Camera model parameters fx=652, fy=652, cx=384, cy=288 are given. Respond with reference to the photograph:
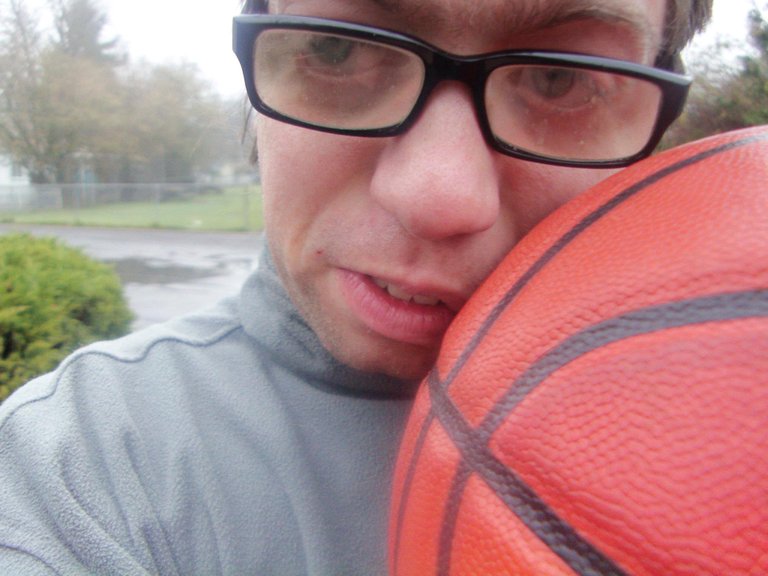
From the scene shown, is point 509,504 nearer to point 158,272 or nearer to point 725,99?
point 725,99

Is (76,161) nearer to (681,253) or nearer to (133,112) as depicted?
(133,112)

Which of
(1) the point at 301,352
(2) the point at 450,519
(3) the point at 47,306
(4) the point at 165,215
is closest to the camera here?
(2) the point at 450,519

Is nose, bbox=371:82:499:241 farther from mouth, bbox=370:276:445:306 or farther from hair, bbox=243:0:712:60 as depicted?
hair, bbox=243:0:712:60

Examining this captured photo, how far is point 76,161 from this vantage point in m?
26.4

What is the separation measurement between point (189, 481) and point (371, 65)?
72cm

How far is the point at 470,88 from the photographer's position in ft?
2.98

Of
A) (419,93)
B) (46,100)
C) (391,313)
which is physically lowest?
(46,100)

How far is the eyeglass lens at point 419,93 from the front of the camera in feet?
3.05

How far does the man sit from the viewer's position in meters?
0.90

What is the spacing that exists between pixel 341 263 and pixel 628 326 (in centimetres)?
45

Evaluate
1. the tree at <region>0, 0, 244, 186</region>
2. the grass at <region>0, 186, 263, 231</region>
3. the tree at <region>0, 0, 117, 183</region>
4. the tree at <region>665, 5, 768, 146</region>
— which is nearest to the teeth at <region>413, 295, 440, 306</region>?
the tree at <region>665, 5, 768, 146</region>

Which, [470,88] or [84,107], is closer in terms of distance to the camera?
[470,88]

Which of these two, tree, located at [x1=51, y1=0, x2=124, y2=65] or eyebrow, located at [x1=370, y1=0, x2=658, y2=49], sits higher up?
tree, located at [x1=51, y1=0, x2=124, y2=65]

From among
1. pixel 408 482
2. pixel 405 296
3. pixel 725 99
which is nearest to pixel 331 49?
pixel 405 296
